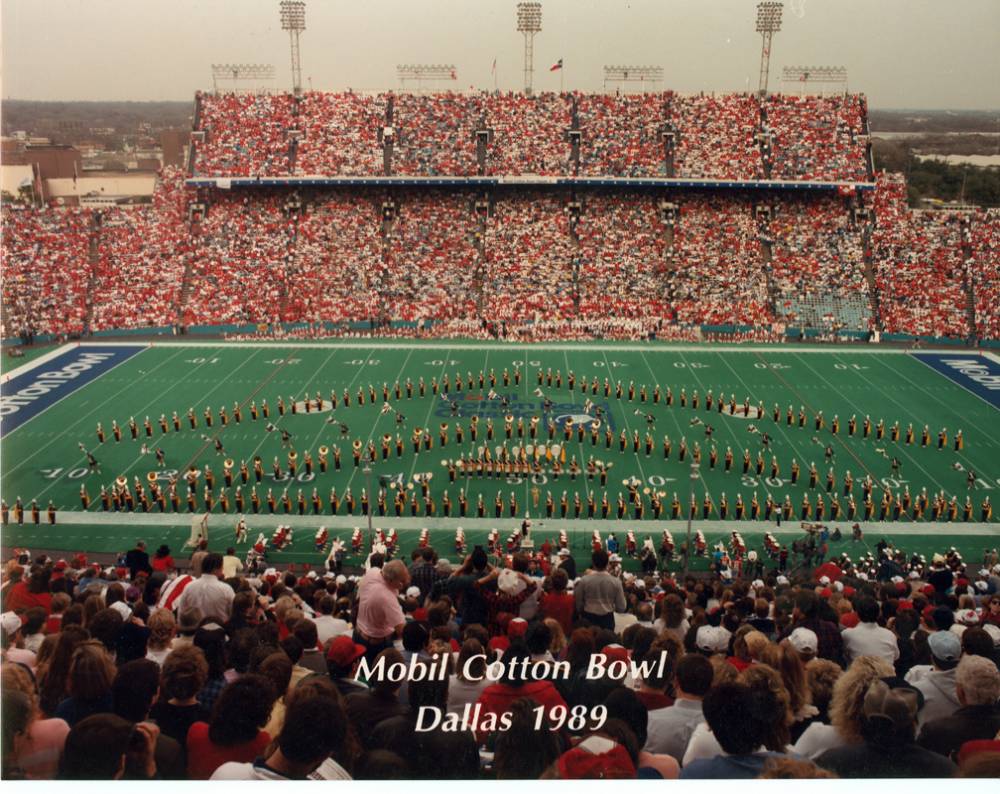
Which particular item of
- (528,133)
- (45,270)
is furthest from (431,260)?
(45,270)

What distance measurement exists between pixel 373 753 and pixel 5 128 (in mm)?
4480

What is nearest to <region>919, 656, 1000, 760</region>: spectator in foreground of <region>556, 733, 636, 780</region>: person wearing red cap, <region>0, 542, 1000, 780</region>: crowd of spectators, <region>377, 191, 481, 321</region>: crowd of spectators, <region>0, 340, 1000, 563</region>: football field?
<region>0, 542, 1000, 780</region>: crowd of spectators

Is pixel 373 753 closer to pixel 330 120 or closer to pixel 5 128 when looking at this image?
pixel 5 128

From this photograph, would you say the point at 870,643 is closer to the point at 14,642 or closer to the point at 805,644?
the point at 805,644

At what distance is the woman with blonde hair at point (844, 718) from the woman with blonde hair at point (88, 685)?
2.69m

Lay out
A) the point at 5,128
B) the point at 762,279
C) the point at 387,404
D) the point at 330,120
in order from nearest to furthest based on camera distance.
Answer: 1. the point at 5,128
2. the point at 387,404
3. the point at 762,279
4. the point at 330,120

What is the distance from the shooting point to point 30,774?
3484mm

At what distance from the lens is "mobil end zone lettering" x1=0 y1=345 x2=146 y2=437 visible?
58.9ft

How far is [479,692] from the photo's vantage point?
3.86 metres

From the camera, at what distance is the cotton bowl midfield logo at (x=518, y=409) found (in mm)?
17234

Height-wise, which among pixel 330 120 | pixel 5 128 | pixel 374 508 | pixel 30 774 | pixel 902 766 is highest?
pixel 330 120

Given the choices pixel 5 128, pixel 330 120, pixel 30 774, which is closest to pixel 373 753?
pixel 30 774

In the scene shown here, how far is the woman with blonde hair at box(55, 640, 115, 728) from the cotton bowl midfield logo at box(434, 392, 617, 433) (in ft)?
44.3

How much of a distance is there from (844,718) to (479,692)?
1.49 m
